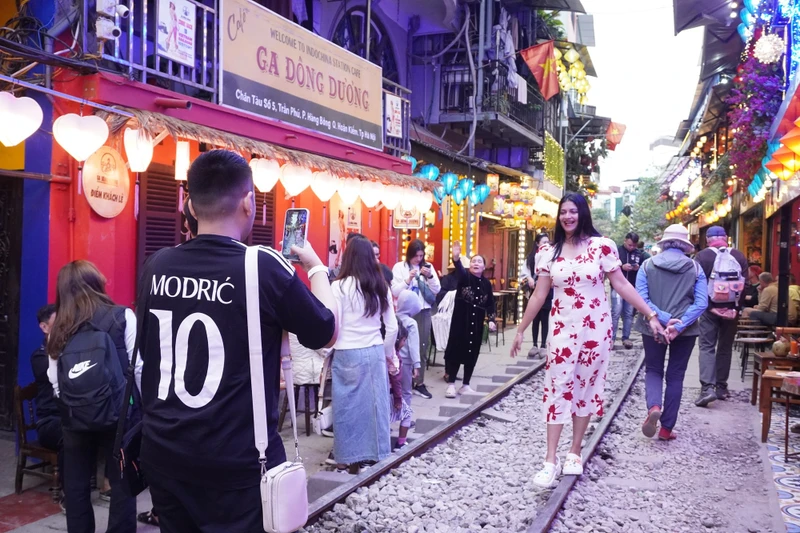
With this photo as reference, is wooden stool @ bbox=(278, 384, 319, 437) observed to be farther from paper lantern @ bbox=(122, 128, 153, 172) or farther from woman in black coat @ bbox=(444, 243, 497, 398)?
paper lantern @ bbox=(122, 128, 153, 172)

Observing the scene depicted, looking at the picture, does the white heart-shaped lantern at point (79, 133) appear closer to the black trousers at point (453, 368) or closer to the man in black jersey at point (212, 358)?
the man in black jersey at point (212, 358)

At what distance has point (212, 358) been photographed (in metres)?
2.43

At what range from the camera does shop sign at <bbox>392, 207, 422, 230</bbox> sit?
13789mm

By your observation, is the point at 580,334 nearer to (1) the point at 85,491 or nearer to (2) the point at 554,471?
(2) the point at 554,471

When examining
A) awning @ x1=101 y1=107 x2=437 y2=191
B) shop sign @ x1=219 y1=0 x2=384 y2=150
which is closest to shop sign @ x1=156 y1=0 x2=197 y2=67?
shop sign @ x1=219 y1=0 x2=384 y2=150

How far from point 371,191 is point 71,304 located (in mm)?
7168

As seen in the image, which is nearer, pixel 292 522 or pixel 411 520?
pixel 292 522

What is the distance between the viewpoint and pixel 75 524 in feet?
14.9

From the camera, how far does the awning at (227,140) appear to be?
665cm

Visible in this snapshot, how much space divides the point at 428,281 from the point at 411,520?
517 cm

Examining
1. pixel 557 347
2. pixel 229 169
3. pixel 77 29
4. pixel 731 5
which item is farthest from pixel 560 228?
pixel 731 5

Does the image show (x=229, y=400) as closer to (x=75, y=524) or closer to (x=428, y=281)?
(x=75, y=524)

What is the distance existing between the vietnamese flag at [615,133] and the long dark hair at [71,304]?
108 feet

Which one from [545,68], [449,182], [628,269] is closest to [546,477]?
[628,269]
